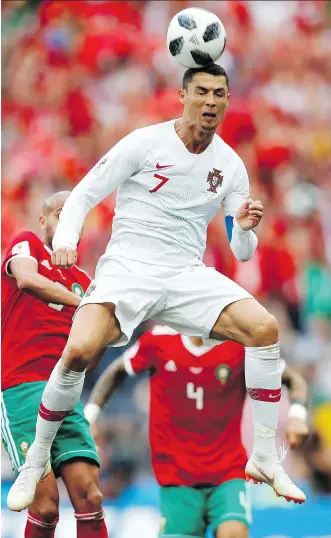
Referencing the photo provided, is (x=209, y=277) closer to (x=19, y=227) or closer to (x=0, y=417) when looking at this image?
(x=0, y=417)

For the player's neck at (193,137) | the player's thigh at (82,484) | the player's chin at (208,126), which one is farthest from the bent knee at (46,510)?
the player's chin at (208,126)

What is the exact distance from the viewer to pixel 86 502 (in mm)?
5254

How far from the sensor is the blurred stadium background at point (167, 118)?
327 inches

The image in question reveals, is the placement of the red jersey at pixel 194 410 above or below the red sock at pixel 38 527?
above

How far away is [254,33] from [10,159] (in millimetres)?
2798

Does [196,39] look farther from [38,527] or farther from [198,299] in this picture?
[38,527]

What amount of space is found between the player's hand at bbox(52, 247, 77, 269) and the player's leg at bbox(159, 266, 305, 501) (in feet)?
1.71

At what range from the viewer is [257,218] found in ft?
15.9

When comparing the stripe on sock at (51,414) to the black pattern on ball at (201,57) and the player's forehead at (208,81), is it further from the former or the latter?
the black pattern on ball at (201,57)

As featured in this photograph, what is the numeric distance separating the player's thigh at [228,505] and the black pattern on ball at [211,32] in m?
2.38

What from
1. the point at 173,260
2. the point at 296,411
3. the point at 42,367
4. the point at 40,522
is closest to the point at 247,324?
the point at 173,260

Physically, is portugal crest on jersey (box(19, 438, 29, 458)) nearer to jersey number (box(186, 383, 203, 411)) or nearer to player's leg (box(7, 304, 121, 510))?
player's leg (box(7, 304, 121, 510))

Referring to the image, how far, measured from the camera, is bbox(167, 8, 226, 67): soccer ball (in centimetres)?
486

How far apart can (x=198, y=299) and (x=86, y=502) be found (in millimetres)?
1179
